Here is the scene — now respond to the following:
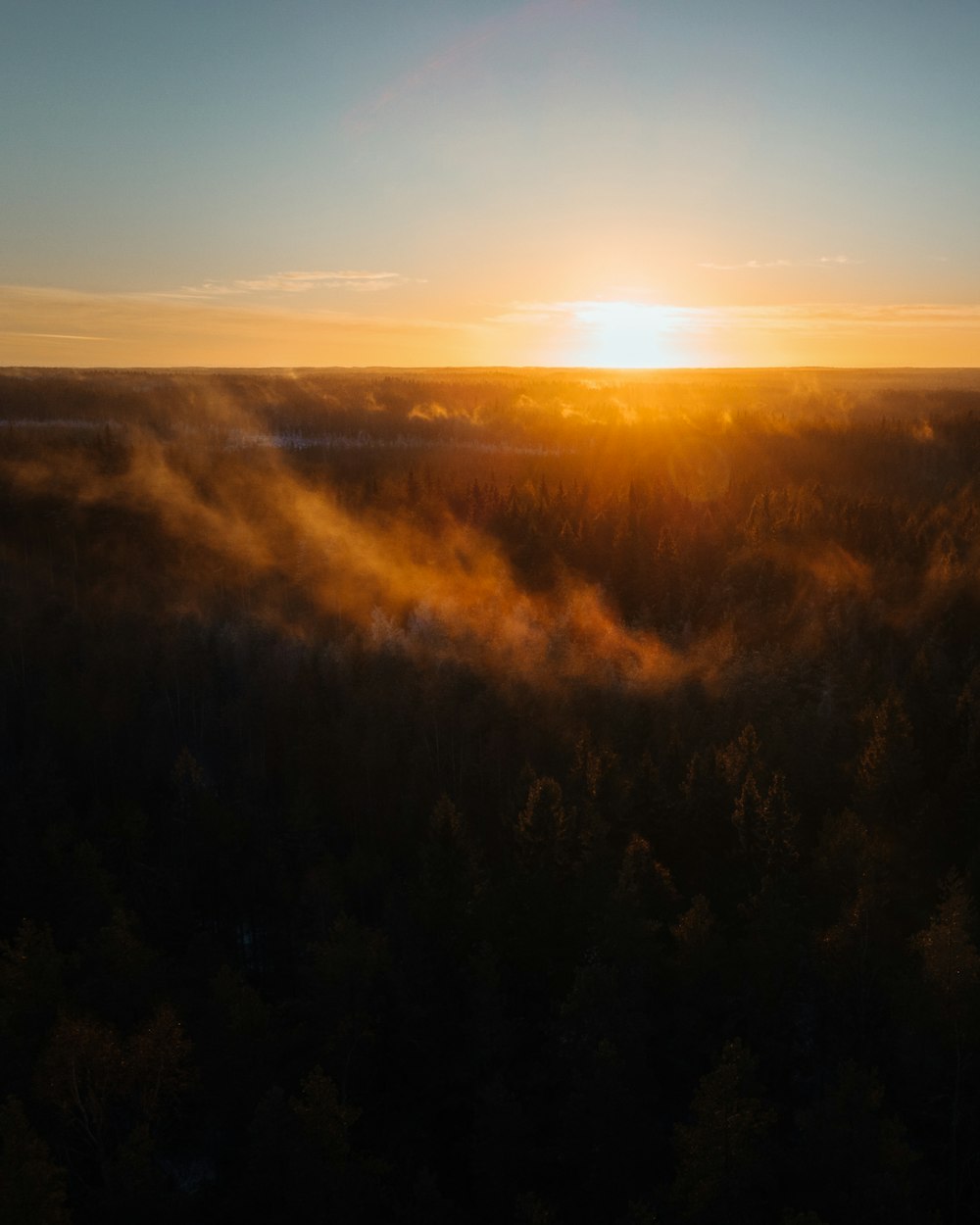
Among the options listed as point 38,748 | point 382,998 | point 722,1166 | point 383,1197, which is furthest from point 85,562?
point 722,1166

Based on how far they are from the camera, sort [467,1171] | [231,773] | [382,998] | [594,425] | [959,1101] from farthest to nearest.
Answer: [594,425] < [231,773] < [382,998] < [467,1171] < [959,1101]

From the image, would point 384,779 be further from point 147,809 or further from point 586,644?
point 586,644

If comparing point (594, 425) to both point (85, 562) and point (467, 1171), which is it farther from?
point (467, 1171)

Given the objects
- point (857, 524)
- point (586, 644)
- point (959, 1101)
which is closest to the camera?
point (959, 1101)

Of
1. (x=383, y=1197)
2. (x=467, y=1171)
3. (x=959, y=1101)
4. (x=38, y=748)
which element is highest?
(x=38, y=748)

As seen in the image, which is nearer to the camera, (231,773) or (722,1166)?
(722,1166)

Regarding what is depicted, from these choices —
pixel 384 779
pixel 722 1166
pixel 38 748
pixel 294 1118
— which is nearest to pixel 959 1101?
pixel 722 1166

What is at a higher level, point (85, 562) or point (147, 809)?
point (85, 562)
